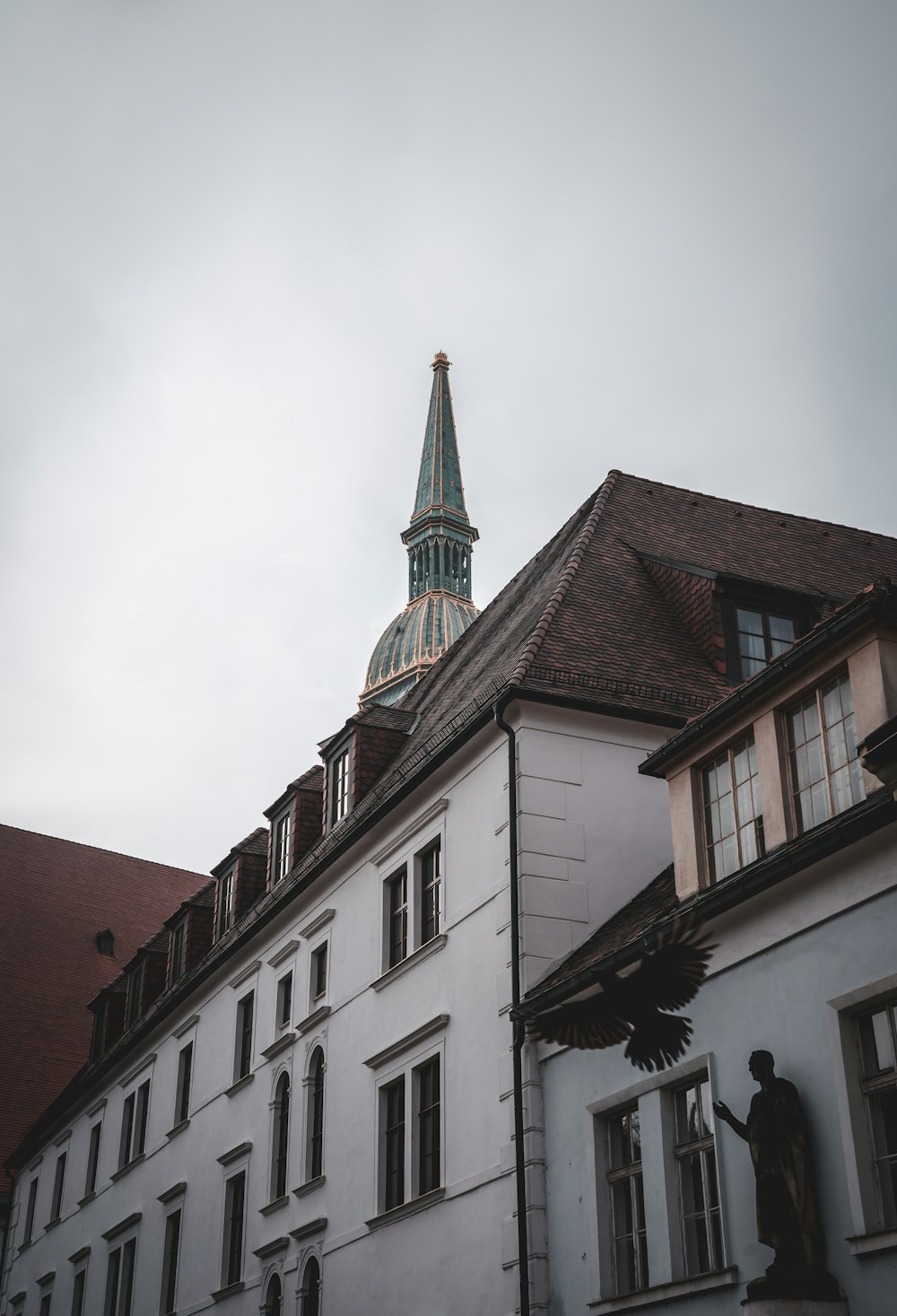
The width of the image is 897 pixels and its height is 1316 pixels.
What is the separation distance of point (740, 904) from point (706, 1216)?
304 cm

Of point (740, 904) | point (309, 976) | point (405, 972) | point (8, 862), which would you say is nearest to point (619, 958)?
point (740, 904)

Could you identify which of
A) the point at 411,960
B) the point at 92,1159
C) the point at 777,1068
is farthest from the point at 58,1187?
the point at 777,1068

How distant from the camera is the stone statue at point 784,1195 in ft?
42.6

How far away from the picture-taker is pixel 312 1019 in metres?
24.8

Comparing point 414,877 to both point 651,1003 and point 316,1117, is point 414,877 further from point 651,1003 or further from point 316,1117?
point 651,1003

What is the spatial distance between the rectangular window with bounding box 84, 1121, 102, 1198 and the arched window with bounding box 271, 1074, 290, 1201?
40.5 ft

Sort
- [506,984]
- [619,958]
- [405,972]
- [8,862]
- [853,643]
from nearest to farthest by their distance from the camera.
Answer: [853,643]
[619,958]
[506,984]
[405,972]
[8,862]

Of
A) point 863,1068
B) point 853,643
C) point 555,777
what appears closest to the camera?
point 863,1068

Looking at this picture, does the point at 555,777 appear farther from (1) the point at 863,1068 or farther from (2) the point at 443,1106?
(1) the point at 863,1068

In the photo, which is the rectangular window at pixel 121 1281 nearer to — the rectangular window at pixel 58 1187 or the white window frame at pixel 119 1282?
the white window frame at pixel 119 1282

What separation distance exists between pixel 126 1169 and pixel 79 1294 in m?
4.25

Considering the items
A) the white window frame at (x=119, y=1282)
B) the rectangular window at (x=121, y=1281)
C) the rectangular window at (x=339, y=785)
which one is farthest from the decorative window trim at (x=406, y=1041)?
the rectangular window at (x=121, y=1281)

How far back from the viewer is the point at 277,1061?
26.1 m

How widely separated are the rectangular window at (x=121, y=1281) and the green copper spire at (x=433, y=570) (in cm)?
8152
